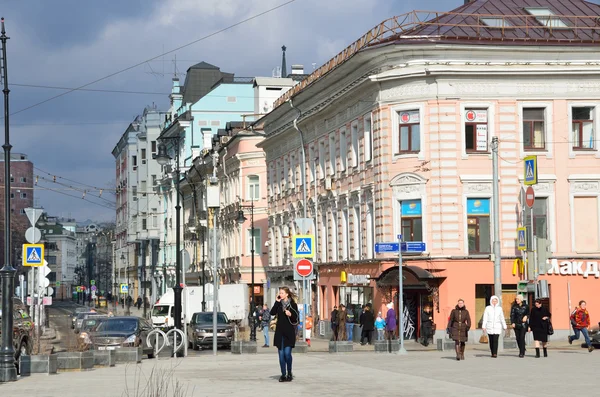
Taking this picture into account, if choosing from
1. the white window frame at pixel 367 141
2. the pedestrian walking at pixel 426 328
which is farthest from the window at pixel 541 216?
the white window frame at pixel 367 141

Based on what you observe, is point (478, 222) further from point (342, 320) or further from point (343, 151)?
point (343, 151)

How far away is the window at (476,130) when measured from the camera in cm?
4269

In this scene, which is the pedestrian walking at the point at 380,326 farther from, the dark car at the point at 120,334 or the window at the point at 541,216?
the dark car at the point at 120,334

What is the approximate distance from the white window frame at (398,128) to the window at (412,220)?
171 cm

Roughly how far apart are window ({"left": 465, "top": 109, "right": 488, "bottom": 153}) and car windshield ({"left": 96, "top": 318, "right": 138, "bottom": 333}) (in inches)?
554

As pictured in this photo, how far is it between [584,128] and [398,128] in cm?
689

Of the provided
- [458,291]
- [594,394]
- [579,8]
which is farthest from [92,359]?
[579,8]

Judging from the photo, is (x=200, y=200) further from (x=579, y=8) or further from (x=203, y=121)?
(x=579, y=8)

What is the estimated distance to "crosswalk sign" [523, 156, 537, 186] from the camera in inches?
1614

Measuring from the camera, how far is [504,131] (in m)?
42.7

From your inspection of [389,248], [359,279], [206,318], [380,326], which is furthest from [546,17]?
[206,318]

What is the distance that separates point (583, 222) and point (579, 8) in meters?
10.2

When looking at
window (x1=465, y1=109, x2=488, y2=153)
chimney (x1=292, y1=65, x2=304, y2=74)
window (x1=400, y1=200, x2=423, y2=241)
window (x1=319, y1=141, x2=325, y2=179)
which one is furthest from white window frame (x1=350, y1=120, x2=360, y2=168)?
chimney (x1=292, y1=65, x2=304, y2=74)

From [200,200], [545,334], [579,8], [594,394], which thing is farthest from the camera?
[200,200]
